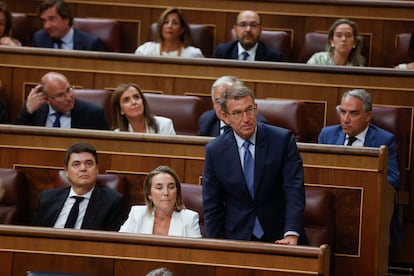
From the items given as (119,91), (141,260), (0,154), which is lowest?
(141,260)

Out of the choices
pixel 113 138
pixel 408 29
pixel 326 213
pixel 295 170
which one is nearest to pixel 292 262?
pixel 295 170

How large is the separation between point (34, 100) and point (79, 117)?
0.16m

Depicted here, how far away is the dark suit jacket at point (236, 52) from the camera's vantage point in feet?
13.3

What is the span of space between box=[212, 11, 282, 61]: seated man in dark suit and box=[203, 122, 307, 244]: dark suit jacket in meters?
1.30

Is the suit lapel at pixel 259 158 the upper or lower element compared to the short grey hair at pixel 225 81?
lower

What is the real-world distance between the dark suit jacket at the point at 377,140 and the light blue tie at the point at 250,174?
68 centimetres

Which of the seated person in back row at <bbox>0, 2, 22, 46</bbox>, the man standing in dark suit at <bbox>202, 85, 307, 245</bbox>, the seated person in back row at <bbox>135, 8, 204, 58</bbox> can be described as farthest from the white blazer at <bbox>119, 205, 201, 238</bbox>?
the seated person in back row at <bbox>0, 2, 22, 46</bbox>

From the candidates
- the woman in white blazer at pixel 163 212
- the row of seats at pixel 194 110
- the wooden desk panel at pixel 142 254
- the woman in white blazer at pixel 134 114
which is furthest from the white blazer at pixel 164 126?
the wooden desk panel at pixel 142 254

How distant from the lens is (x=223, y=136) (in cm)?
278

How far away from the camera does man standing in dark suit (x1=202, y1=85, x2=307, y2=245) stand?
2.71 m

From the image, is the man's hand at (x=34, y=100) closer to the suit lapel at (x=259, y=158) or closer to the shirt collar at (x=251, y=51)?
the shirt collar at (x=251, y=51)

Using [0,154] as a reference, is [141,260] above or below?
below

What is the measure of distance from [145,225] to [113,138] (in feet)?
1.22

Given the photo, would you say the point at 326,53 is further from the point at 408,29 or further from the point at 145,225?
the point at 145,225
